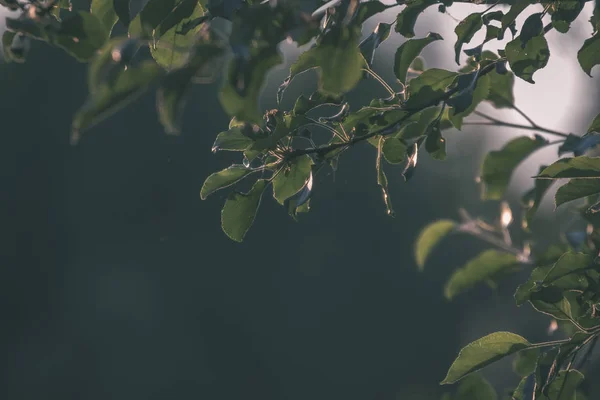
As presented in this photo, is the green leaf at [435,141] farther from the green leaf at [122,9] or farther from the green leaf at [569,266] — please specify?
the green leaf at [122,9]

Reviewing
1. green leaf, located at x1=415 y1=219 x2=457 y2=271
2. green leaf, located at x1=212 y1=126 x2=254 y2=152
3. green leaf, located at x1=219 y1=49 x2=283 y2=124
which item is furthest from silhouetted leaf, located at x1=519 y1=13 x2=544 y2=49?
green leaf, located at x1=415 y1=219 x2=457 y2=271

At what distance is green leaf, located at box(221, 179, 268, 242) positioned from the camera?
130 centimetres

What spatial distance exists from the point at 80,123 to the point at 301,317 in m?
19.6

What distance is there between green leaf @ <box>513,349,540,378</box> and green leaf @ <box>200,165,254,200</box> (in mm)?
677

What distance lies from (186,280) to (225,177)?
18514 millimetres

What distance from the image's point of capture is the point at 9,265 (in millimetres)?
18281

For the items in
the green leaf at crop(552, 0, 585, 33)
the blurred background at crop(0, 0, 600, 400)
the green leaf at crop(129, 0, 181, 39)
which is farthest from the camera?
the blurred background at crop(0, 0, 600, 400)

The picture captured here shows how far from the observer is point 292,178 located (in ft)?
4.21

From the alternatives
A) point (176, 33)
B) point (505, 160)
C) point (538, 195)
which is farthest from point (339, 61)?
point (505, 160)

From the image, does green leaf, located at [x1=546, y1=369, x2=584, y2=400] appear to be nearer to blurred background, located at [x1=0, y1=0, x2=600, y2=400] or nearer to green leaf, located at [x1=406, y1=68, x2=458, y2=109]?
green leaf, located at [x1=406, y1=68, x2=458, y2=109]

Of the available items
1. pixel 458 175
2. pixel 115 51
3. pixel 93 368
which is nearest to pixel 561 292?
pixel 115 51

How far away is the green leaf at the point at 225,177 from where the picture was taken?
127cm

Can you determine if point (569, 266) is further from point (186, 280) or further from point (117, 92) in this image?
point (186, 280)

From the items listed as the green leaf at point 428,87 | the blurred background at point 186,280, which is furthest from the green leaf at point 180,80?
the blurred background at point 186,280
